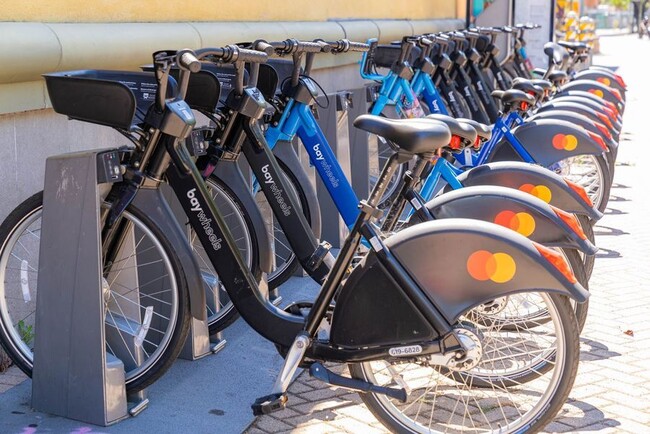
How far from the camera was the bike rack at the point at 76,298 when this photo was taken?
4.06 m

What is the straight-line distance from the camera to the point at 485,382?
4211mm

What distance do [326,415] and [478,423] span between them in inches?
22.7

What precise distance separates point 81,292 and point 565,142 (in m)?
3.37

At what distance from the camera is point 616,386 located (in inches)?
188

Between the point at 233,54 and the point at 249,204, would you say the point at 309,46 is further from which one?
the point at 233,54

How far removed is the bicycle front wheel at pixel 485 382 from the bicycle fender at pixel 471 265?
0.36 feet

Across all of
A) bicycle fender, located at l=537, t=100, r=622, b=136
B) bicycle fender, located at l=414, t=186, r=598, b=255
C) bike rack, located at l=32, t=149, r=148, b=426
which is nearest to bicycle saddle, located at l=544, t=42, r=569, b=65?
bicycle fender, located at l=537, t=100, r=622, b=136

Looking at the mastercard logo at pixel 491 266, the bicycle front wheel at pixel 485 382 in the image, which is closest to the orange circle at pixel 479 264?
the mastercard logo at pixel 491 266

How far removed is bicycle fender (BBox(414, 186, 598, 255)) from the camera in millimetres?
4289

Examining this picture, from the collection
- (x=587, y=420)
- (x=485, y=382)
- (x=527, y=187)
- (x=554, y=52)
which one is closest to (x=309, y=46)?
(x=527, y=187)

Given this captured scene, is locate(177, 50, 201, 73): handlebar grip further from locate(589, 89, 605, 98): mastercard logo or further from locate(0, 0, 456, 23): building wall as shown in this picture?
locate(589, 89, 605, 98): mastercard logo

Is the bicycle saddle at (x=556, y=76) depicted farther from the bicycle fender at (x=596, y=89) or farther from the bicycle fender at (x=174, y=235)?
the bicycle fender at (x=174, y=235)

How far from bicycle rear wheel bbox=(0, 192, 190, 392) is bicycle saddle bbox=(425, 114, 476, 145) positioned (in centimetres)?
115

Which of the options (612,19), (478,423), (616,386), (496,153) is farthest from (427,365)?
(612,19)
